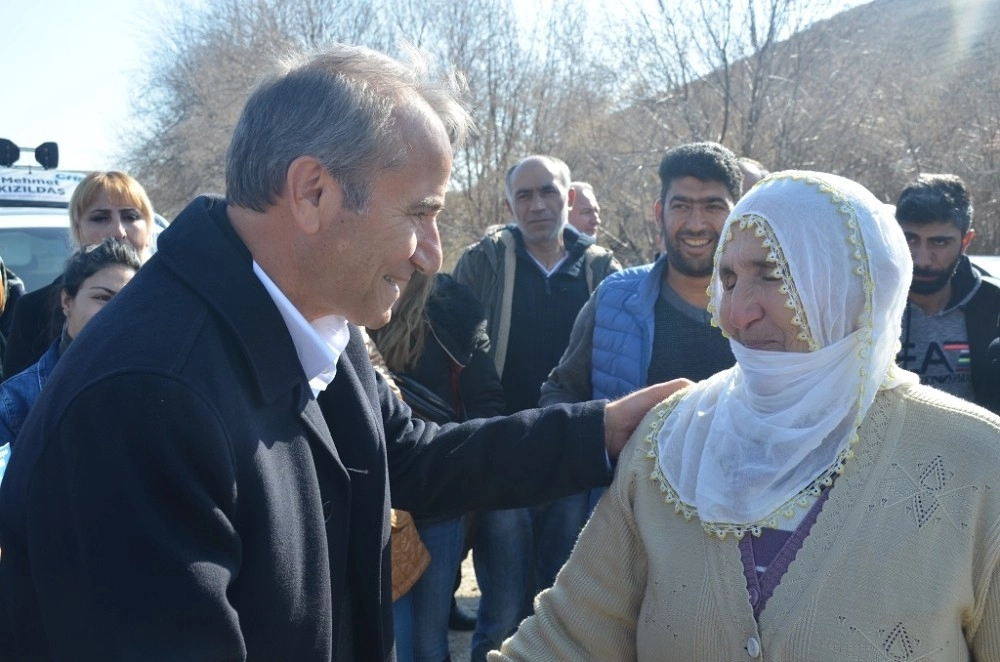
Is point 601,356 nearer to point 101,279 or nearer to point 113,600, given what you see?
point 101,279

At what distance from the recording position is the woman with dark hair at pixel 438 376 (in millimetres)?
3852

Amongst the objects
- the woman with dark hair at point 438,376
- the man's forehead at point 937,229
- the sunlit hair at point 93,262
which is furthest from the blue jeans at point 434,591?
the man's forehead at point 937,229

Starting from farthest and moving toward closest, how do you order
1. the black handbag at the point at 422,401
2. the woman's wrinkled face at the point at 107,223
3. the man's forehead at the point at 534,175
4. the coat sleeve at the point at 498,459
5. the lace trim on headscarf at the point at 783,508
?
the man's forehead at the point at 534,175 < the woman's wrinkled face at the point at 107,223 < the black handbag at the point at 422,401 < the coat sleeve at the point at 498,459 < the lace trim on headscarf at the point at 783,508

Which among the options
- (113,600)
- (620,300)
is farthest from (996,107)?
(113,600)

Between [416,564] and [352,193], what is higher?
[352,193]

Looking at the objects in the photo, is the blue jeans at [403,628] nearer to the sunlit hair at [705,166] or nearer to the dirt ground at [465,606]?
the dirt ground at [465,606]

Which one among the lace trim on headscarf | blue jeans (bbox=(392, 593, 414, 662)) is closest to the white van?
blue jeans (bbox=(392, 593, 414, 662))

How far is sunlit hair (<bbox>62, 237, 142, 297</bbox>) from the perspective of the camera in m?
3.64

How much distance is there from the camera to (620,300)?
3.67m

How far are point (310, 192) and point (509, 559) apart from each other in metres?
2.65

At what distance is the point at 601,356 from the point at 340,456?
1753 millimetres

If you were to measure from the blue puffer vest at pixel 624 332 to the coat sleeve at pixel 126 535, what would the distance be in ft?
7.13

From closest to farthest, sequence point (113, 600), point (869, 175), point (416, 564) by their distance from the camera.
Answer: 1. point (113, 600)
2. point (416, 564)
3. point (869, 175)

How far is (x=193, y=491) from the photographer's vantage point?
1532 millimetres
